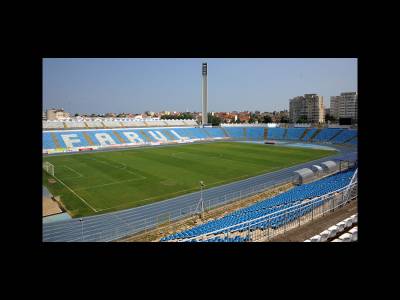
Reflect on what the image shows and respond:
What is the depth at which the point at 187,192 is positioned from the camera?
14.0 metres

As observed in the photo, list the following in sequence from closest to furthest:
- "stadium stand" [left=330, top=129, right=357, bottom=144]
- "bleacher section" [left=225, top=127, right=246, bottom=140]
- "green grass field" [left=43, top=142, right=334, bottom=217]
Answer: "green grass field" [left=43, top=142, right=334, bottom=217]
"stadium stand" [left=330, top=129, right=357, bottom=144]
"bleacher section" [left=225, top=127, right=246, bottom=140]

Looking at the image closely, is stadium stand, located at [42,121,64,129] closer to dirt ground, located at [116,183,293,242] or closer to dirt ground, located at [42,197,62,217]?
dirt ground, located at [42,197,62,217]

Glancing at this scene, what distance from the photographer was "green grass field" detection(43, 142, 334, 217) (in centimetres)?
1309

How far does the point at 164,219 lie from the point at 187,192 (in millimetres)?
3357

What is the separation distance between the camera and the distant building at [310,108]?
74.0 meters

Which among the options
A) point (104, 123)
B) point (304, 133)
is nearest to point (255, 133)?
point (304, 133)

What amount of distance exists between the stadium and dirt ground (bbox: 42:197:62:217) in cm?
4

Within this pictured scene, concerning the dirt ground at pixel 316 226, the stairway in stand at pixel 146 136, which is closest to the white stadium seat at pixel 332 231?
the dirt ground at pixel 316 226

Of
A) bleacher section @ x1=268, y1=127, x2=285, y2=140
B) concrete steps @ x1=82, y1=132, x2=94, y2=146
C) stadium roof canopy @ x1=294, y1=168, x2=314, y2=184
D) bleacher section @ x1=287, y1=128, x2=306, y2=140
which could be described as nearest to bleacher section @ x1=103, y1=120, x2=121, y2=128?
concrete steps @ x1=82, y1=132, x2=94, y2=146

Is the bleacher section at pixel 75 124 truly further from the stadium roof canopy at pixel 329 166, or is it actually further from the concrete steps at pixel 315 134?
the stadium roof canopy at pixel 329 166

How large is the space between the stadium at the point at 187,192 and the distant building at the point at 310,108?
41905 mm
